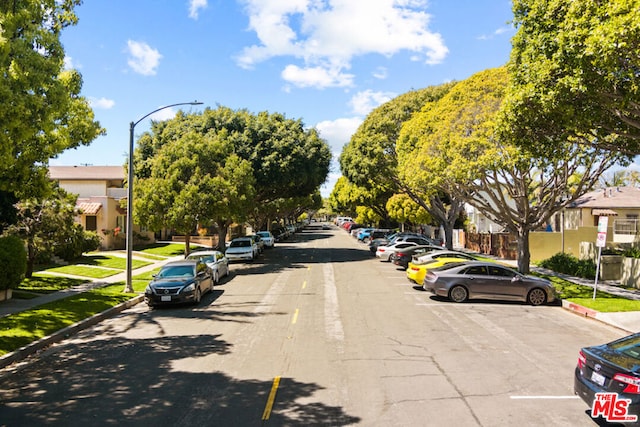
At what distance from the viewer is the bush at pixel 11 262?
53.9ft

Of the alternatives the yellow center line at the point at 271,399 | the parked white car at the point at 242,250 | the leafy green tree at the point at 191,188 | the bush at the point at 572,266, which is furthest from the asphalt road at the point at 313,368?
the parked white car at the point at 242,250

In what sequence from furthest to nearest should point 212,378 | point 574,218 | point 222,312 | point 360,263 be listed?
point 574,218 < point 360,263 < point 222,312 < point 212,378

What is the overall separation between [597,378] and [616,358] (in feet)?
1.22

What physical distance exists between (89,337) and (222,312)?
3.90 m

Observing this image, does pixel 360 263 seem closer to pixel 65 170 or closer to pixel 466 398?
pixel 466 398

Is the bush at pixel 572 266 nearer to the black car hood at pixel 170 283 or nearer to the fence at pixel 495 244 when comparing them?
the fence at pixel 495 244

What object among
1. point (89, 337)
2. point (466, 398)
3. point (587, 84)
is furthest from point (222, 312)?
point (587, 84)

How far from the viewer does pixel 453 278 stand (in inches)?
667

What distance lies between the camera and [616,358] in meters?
6.54

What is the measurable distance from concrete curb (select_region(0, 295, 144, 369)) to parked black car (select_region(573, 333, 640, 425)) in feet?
34.4

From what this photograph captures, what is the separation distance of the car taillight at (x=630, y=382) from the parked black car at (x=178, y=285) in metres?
12.8

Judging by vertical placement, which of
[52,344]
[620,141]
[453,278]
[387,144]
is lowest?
[52,344]

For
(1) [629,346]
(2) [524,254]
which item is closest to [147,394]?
(1) [629,346]

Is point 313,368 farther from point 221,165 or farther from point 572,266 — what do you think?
point 221,165
